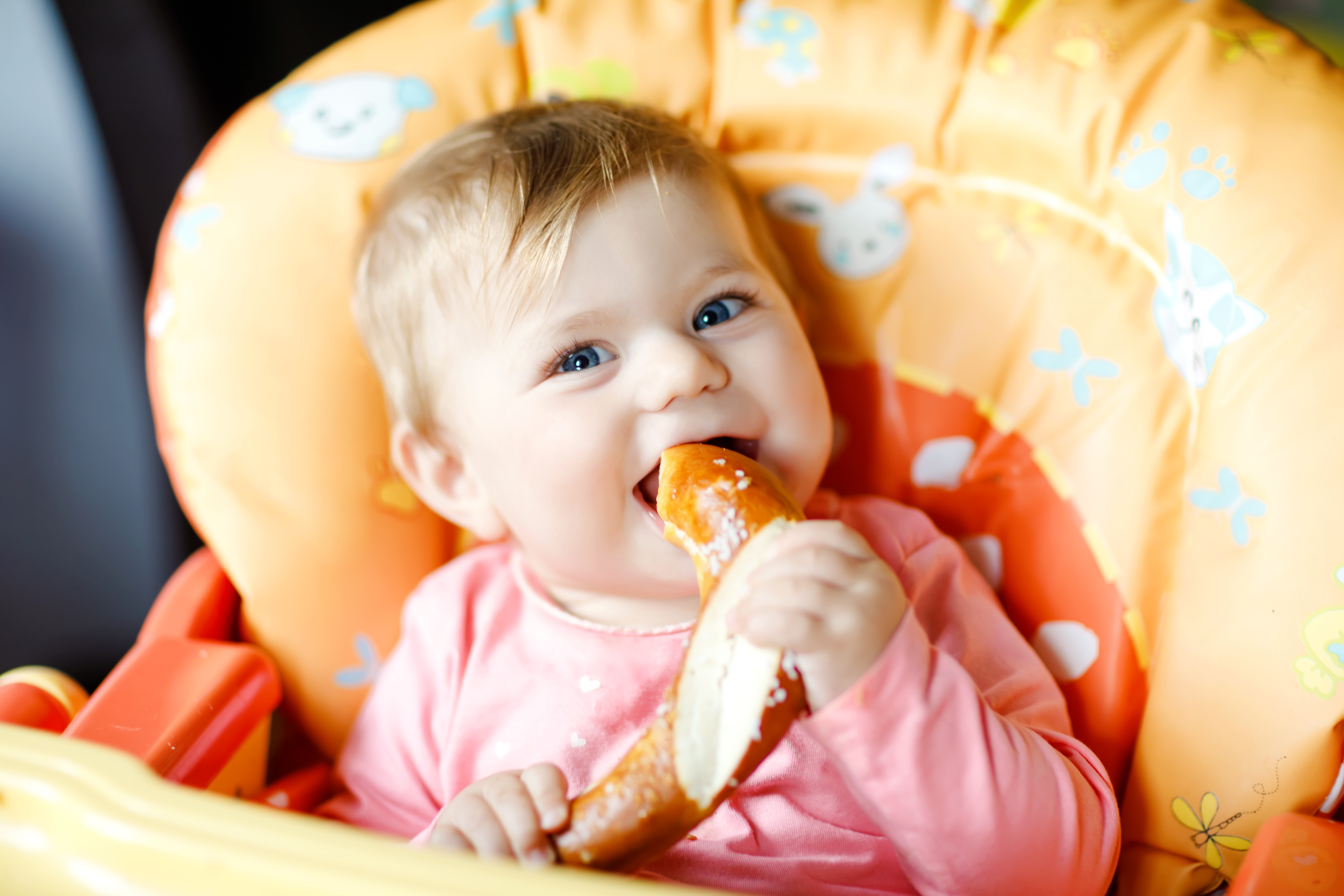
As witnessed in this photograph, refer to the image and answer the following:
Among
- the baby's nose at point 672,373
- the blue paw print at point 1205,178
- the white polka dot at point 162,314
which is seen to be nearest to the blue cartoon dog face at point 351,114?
the white polka dot at point 162,314

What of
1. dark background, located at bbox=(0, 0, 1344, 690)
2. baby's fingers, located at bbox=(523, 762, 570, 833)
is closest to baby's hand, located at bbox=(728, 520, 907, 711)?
baby's fingers, located at bbox=(523, 762, 570, 833)

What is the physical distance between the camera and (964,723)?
667 millimetres

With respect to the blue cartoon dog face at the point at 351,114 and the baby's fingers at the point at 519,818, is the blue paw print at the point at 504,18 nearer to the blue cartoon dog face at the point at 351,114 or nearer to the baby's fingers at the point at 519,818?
the blue cartoon dog face at the point at 351,114

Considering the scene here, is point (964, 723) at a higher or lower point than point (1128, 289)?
lower

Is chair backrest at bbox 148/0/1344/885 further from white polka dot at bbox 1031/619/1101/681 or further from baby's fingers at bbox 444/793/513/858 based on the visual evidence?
baby's fingers at bbox 444/793/513/858

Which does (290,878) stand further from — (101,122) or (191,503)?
(101,122)

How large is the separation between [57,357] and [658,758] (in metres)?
1.29

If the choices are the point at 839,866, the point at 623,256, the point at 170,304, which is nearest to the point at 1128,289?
the point at 623,256

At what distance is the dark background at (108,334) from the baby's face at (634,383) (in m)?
0.79

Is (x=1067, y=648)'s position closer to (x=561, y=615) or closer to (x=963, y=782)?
(x=963, y=782)

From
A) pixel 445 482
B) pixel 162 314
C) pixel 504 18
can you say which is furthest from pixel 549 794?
pixel 504 18

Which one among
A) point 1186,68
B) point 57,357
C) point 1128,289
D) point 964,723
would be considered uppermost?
point 1186,68

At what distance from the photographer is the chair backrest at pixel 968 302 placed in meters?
0.80

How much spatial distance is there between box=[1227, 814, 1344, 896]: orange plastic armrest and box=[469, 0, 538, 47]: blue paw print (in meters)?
0.98
